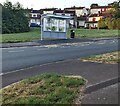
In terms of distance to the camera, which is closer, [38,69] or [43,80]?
[43,80]

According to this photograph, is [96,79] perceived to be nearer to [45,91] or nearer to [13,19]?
[45,91]

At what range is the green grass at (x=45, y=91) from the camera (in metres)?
7.24

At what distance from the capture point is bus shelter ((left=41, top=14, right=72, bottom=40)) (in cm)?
3603

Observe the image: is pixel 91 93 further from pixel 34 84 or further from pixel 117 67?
pixel 117 67

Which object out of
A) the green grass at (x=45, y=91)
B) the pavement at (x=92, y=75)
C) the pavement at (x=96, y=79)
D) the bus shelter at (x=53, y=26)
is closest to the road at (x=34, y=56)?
the pavement at (x=92, y=75)

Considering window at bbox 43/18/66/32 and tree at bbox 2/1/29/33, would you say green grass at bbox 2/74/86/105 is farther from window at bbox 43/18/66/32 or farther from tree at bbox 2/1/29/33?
tree at bbox 2/1/29/33

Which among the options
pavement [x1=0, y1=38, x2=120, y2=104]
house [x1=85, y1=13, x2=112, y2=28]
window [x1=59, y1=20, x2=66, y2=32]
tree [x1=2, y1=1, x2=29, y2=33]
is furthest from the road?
house [x1=85, y1=13, x2=112, y2=28]

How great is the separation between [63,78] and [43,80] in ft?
1.80

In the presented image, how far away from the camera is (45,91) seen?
7828 millimetres

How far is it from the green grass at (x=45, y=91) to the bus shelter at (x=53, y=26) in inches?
1059

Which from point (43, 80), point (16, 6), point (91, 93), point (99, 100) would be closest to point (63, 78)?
point (43, 80)

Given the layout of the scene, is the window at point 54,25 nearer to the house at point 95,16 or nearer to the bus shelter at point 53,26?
the bus shelter at point 53,26

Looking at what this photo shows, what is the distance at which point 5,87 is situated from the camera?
872 cm

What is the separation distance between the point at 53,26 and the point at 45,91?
28426 millimetres
